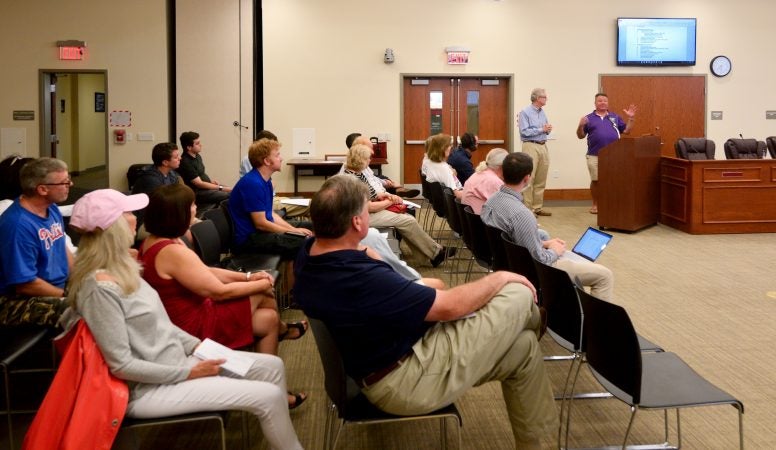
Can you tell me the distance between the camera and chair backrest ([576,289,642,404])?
257 centimetres

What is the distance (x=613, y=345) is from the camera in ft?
8.81

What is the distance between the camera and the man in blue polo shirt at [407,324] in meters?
2.50

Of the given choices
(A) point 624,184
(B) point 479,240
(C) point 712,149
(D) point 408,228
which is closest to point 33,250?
(B) point 479,240

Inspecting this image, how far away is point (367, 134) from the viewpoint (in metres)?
11.9

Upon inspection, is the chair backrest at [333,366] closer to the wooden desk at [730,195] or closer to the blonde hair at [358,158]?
Result: the blonde hair at [358,158]

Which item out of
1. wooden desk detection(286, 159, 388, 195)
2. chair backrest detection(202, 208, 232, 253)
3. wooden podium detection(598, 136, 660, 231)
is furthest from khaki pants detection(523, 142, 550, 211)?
chair backrest detection(202, 208, 232, 253)

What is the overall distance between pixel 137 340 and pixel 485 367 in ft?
3.79

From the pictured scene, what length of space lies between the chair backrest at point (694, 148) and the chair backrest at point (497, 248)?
5457 mm

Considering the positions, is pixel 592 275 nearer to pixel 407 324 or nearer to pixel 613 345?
pixel 613 345

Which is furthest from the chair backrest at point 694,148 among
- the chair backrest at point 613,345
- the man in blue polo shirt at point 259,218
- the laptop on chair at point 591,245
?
the chair backrest at point 613,345

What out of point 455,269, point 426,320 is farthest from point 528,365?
point 455,269

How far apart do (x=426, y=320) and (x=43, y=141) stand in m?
10.3

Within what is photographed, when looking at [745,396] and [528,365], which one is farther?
[745,396]

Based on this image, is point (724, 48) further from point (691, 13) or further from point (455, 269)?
point (455, 269)
